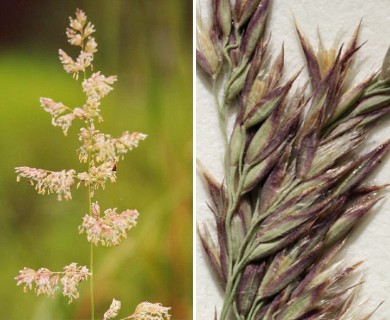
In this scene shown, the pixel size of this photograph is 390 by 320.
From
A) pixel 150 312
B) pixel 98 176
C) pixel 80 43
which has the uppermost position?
pixel 80 43

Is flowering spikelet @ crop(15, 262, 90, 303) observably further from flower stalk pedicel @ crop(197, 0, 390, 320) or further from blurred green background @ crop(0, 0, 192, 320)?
flower stalk pedicel @ crop(197, 0, 390, 320)

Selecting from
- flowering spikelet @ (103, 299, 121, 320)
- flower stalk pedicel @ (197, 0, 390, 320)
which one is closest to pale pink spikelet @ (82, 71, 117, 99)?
flower stalk pedicel @ (197, 0, 390, 320)

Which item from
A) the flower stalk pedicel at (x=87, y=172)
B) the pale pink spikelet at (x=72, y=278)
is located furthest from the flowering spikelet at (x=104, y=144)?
the pale pink spikelet at (x=72, y=278)

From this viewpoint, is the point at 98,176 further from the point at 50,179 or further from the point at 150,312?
the point at 150,312

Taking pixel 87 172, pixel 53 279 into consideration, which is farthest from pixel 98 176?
pixel 53 279

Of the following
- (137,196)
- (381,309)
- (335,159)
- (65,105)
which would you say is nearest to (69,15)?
(65,105)

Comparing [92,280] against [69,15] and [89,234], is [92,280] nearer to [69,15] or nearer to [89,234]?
[89,234]

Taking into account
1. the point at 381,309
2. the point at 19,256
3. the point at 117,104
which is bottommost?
the point at 381,309
